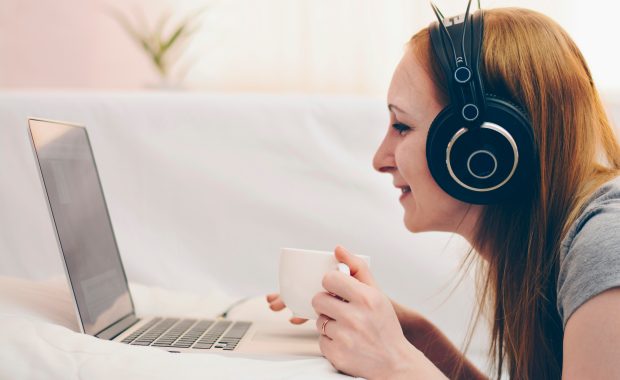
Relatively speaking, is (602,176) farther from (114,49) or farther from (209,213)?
(114,49)

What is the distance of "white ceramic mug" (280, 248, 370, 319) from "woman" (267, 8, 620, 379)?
0.08 ft

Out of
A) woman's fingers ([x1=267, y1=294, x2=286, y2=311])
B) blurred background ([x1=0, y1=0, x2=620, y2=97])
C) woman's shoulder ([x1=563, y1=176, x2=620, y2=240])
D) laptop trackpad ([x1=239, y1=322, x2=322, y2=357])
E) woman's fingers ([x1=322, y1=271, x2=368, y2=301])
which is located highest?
blurred background ([x1=0, y1=0, x2=620, y2=97])

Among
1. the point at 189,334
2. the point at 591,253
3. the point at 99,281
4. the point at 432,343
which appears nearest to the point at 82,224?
the point at 99,281

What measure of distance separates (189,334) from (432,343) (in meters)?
0.37

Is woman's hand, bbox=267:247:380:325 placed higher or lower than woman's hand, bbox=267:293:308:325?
higher

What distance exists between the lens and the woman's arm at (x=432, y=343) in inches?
37.8

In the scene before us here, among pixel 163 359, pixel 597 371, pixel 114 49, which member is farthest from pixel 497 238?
pixel 114 49

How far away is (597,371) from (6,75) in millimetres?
2518

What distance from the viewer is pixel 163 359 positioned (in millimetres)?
633

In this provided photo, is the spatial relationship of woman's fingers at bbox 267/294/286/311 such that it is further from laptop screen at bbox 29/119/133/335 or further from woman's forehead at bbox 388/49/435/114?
woman's forehead at bbox 388/49/435/114

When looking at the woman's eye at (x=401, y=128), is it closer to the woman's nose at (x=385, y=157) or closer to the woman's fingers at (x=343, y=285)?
the woman's nose at (x=385, y=157)

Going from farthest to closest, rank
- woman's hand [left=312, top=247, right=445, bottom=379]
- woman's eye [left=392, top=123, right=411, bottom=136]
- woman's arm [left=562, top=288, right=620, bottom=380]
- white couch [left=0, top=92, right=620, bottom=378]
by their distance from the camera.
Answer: white couch [left=0, top=92, right=620, bottom=378] → woman's eye [left=392, top=123, right=411, bottom=136] → woman's hand [left=312, top=247, right=445, bottom=379] → woman's arm [left=562, top=288, right=620, bottom=380]

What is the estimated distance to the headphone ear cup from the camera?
743mm

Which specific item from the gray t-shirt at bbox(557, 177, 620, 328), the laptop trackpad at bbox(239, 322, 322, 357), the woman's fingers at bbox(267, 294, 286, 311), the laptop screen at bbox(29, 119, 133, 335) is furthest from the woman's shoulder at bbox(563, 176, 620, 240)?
the laptop screen at bbox(29, 119, 133, 335)
